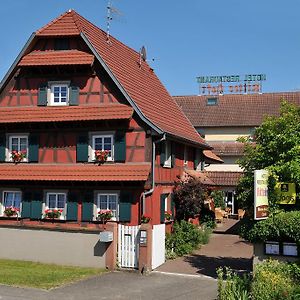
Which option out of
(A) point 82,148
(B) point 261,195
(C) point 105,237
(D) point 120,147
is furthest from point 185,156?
(B) point 261,195

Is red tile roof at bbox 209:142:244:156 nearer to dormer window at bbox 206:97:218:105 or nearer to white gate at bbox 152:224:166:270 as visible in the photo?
dormer window at bbox 206:97:218:105

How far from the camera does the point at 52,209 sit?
75.2 feet

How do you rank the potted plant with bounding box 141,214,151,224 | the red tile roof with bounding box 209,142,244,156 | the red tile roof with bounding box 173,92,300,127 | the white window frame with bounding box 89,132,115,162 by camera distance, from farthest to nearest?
the red tile roof with bounding box 173,92,300,127, the red tile roof with bounding box 209,142,244,156, the white window frame with bounding box 89,132,115,162, the potted plant with bounding box 141,214,151,224

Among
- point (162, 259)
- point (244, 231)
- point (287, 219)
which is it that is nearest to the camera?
point (287, 219)

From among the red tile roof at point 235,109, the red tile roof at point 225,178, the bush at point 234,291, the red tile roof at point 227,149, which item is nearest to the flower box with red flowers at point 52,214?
the bush at point 234,291

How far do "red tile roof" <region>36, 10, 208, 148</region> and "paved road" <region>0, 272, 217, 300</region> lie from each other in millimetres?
7189

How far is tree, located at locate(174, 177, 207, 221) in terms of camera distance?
80.7 feet

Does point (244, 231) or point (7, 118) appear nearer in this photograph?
point (244, 231)

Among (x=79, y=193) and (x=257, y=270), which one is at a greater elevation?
(x=79, y=193)

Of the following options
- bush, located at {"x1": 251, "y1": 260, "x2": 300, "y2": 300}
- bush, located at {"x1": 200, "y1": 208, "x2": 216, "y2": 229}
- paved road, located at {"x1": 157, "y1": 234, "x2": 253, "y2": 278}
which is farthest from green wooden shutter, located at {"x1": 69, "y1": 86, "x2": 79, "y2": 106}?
bush, located at {"x1": 251, "y1": 260, "x2": 300, "y2": 300}

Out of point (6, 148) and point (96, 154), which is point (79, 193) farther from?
point (6, 148)

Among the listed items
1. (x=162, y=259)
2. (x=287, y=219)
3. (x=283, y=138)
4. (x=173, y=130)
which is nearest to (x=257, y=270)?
(x=287, y=219)

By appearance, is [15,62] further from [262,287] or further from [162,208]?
[262,287]

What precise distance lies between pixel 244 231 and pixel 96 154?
8634mm
